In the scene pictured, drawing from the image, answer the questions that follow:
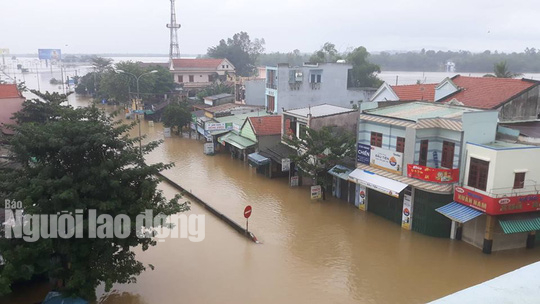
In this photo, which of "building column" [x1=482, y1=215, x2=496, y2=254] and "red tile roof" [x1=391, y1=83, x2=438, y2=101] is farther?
"red tile roof" [x1=391, y1=83, x2=438, y2=101]

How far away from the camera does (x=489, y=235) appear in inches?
609

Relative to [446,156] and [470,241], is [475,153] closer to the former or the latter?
[446,156]

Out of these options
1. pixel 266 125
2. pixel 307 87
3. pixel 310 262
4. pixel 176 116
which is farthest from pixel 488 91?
pixel 176 116

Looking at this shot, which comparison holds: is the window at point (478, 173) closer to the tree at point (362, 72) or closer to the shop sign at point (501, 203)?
the shop sign at point (501, 203)

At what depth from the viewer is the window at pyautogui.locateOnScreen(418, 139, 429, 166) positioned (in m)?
17.2

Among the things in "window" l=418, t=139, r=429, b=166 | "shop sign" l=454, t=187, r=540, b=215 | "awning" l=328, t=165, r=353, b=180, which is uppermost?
"window" l=418, t=139, r=429, b=166

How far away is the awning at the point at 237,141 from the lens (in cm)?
2833

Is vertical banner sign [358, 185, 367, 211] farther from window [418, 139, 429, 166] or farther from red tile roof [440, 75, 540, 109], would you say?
red tile roof [440, 75, 540, 109]

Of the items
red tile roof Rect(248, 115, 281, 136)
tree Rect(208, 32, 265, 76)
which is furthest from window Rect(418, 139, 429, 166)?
tree Rect(208, 32, 265, 76)

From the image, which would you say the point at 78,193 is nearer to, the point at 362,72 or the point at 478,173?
the point at 478,173

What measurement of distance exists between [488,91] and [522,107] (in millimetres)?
2117

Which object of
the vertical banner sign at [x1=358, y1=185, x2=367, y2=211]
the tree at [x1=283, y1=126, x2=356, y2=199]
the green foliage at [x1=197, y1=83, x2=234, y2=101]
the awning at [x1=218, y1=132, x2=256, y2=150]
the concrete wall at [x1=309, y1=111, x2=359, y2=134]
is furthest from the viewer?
the green foliage at [x1=197, y1=83, x2=234, y2=101]

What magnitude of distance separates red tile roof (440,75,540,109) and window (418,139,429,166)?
6229 mm

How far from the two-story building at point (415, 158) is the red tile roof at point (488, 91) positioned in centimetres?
429
